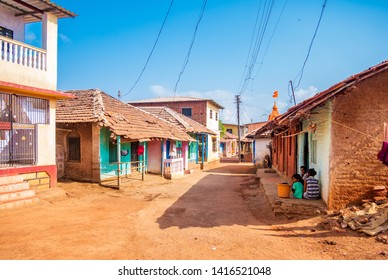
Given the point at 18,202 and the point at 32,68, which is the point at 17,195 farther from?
the point at 32,68

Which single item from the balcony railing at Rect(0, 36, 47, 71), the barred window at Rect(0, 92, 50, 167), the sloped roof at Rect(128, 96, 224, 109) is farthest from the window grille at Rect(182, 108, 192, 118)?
the barred window at Rect(0, 92, 50, 167)

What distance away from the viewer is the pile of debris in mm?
5941

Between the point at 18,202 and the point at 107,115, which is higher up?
the point at 107,115

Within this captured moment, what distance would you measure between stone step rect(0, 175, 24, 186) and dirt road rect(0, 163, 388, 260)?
928mm

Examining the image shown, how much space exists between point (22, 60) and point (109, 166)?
639 cm

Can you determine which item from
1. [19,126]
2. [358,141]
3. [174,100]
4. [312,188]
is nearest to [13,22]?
[19,126]

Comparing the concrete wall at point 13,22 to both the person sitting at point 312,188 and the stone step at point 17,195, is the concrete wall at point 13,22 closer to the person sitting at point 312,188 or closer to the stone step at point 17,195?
the stone step at point 17,195

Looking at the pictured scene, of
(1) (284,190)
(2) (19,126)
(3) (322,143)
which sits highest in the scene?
(2) (19,126)

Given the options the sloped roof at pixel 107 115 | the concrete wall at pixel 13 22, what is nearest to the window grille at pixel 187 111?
the sloped roof at pixel 107 115

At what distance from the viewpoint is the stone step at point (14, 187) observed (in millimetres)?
8703

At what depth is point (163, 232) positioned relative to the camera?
691 centimetres

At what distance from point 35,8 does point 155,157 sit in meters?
10.7

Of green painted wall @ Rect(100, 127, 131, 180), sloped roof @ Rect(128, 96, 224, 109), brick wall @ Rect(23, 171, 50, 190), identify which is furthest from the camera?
sloped roof @ Rect(128, 96, 224, 109)

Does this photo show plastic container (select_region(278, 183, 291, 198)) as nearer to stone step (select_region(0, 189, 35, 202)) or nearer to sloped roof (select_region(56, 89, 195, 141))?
sloped roof (select_region(56, 89, 195, 141))
